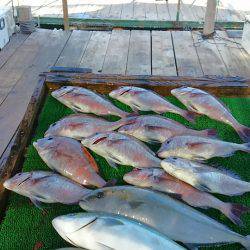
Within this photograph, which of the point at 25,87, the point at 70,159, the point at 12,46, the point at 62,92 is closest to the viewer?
the point at 70,159

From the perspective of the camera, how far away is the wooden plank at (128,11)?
7422 mm

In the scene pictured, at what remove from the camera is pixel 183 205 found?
1690mm

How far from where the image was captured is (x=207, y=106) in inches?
99.0

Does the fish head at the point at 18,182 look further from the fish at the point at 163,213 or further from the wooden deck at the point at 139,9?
the wooden deck at the point at 139,9

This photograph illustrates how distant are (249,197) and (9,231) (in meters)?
1.22

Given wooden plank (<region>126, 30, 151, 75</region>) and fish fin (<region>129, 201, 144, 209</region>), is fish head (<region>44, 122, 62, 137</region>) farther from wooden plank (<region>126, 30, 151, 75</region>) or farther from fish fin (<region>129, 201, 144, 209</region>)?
wooden plank (<region>126, 30, 151, 75</region>)

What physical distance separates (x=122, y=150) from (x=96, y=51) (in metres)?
3.31

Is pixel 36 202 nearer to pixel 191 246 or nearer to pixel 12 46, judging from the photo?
pixel 191 246

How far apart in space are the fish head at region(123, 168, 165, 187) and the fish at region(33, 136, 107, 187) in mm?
138

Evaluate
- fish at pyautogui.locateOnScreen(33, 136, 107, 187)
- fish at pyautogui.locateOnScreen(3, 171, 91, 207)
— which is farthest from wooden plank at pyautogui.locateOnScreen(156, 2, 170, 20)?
fish at pyautogui.locateOnScreen(3, 171, 91, 207)

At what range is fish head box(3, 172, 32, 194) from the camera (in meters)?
1.86

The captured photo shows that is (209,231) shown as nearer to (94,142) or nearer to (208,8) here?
(94,142)

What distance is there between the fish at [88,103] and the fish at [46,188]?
74 centimetres

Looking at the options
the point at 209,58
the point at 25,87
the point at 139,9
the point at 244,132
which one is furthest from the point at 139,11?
the point at 244,132
